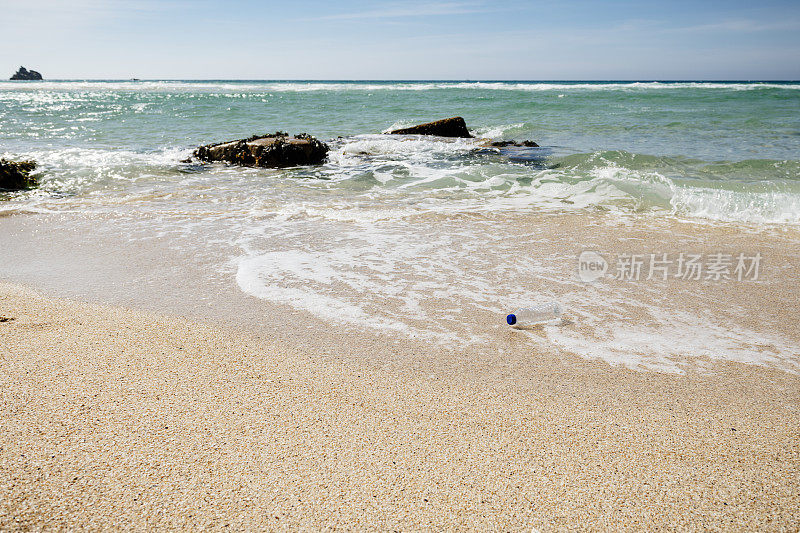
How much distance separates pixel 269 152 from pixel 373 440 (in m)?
8.07

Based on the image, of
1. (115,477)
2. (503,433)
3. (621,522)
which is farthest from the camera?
(503,433)

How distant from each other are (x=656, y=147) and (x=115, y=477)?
12014 mm

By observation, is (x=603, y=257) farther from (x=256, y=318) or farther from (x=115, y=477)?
(x=115, y=477)

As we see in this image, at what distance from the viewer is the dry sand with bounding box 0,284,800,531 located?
1.55 m

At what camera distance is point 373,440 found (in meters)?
1.89

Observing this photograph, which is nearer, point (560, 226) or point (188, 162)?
point (560, 226)

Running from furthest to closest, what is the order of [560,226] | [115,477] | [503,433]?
[560,226] < [503,433] < [115,477]

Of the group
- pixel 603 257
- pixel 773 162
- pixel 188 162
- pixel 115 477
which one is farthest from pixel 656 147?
pixel 115 477

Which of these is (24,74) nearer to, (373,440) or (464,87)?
(464,87)

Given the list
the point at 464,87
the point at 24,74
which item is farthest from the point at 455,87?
the point at 24,74

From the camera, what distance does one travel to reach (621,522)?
1.53 metres

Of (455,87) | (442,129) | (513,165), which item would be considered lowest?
(513,165)

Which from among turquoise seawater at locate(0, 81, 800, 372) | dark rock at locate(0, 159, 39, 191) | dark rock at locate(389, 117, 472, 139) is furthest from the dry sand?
dark rock at locate(389, 117, 472, 139)

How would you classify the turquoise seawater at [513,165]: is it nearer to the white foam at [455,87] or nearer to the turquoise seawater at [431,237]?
the turquoise seawater at [431,237]
